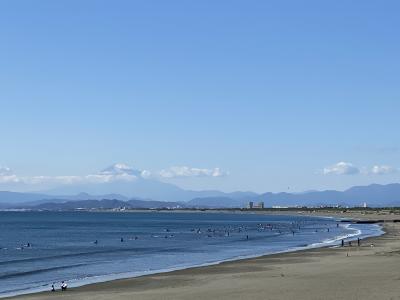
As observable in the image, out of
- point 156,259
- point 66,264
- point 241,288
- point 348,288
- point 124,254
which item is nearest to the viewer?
point 348,288

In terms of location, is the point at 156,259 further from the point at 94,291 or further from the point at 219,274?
the point at 94,291

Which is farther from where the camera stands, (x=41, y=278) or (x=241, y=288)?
(x=41, y=278)

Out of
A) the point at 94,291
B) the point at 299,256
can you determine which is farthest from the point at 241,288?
the point at 299,256

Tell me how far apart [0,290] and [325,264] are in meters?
24.6

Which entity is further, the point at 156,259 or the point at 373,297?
the point at 156,259

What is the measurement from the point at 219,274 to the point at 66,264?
1924cm

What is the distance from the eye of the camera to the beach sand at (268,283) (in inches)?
1367

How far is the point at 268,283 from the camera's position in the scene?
3997 centimetres

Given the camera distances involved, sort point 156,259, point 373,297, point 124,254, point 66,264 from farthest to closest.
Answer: point 124,254 → point 156,259 → point 66,264 → point 373,297

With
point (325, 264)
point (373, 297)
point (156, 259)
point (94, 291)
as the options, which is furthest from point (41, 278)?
point (373, 297)

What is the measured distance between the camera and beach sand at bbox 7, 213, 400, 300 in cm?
3472

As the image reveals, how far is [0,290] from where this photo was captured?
42.0 meters

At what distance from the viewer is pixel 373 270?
148ft

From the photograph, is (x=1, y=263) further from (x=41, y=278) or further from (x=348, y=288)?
(x=348, y=288)
